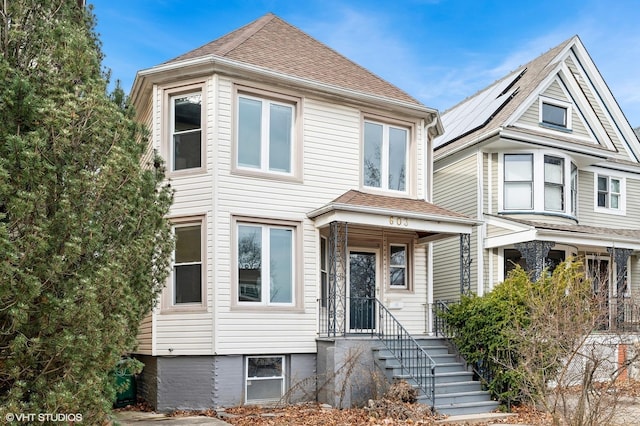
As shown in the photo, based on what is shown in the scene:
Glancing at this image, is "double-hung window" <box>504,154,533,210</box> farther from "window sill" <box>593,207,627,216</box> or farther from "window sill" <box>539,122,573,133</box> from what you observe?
"window sill" <box>593,207,627,216</box>

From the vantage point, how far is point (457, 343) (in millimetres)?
12289

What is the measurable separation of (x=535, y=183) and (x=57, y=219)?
14.8 metres

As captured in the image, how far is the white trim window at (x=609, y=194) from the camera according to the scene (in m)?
19.6

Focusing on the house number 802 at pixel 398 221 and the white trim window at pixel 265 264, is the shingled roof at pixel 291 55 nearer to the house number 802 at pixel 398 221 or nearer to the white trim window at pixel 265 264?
the house number 802 at pixel 398 221

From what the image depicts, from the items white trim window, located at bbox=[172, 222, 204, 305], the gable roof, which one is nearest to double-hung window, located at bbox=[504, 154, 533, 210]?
the gable roof

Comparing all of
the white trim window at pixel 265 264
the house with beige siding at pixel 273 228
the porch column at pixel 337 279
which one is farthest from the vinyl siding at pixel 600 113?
the white trim window at pixel 265 264

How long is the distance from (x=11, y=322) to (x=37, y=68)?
2.47m

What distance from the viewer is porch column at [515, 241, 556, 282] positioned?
1578cm

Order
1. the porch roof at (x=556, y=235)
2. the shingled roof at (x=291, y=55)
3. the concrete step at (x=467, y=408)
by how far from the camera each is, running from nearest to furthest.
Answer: the concrete step at (x=467, y=408)
the shingled roof at (x=291, y=55)
the porch roof at (x=556, y=235)

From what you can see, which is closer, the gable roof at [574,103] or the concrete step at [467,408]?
the concrete step at [467,408]

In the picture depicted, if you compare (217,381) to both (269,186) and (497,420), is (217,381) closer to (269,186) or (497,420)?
(269,186)

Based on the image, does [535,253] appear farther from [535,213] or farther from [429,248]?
[429,248]

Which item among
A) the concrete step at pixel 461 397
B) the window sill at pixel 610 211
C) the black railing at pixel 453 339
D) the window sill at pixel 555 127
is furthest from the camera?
the window sill at pixel 610 211

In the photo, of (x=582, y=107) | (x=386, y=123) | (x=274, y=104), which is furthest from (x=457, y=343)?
(x=582, y=107)
